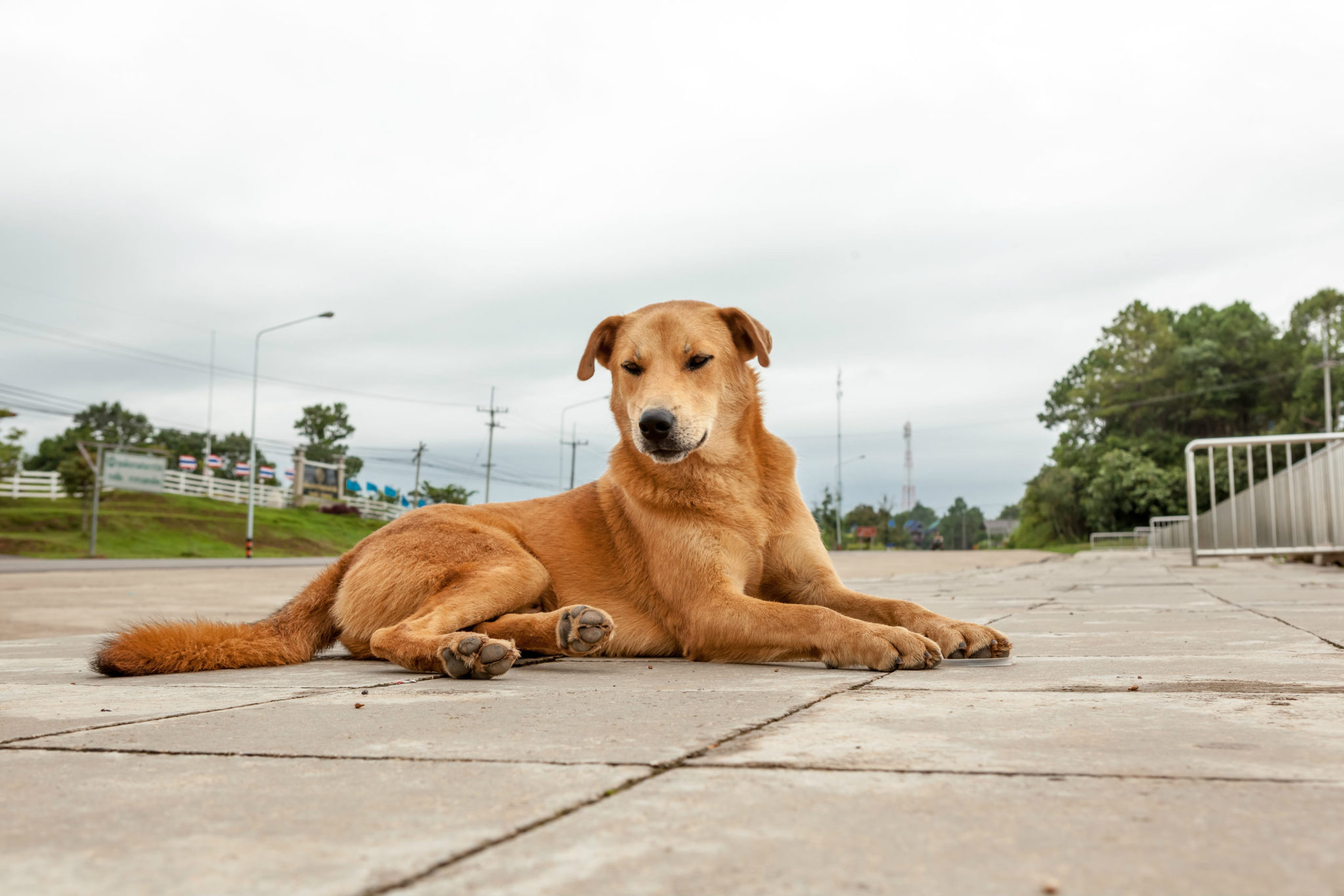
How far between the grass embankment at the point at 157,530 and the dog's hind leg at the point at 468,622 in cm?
4063

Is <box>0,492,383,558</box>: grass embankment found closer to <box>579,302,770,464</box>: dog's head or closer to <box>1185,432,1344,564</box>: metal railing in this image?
<box>1185,432,1344,564</box>: metal railing

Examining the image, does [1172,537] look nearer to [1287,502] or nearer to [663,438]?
[1287,502]

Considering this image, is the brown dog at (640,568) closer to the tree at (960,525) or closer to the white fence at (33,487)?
the white fence at (33,487)

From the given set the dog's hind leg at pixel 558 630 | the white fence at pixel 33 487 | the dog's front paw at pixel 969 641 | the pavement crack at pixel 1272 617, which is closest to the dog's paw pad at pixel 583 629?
the dog's hind leg at pixel 558 630

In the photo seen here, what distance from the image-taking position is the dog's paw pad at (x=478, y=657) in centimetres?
327

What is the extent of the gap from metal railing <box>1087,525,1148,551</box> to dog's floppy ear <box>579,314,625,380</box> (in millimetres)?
47129

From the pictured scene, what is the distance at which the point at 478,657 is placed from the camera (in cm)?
329

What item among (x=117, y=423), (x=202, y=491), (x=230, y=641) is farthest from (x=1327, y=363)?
(x=117, y=423)

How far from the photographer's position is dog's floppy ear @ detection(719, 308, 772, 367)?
4773mm

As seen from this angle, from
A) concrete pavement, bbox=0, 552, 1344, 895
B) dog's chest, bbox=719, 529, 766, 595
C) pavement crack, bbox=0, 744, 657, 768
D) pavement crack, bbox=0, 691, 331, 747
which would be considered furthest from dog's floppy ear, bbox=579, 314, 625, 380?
pavement crack, bbox=0, 744, 657, 768

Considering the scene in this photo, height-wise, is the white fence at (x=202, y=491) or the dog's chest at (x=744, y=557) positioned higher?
the white fence at (x=202, y=491)

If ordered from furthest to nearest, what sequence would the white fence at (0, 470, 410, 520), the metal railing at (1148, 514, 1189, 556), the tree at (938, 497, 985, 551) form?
the tree at (938, 497, 985, 551) → the white fence at (0, 470, 410, 520) → the metal railing at (1148, 514, 1189, 556)

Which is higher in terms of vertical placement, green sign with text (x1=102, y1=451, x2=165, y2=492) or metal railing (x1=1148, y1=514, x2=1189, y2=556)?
green sign with text (x1=102, y1=451, x2=165, y2=492)

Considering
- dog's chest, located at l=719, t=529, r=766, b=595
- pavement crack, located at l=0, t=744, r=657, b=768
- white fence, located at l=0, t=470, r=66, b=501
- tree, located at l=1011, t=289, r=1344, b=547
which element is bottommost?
pavement crack, located at l=0, t=744, r=657, b=768
